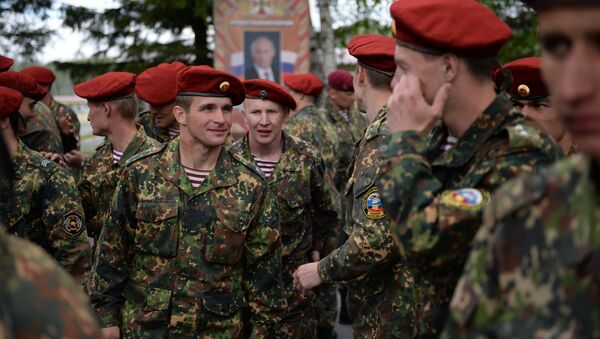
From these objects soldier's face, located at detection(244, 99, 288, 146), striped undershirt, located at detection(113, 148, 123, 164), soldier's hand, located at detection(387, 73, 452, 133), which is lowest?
striped undershirt, located at detection(113, 148, 123, 164)

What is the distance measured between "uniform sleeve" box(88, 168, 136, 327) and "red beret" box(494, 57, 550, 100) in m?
2.44

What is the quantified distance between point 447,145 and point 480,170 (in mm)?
352

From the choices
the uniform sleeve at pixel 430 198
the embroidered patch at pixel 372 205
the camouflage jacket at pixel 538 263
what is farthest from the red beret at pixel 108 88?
the camouflage jacket at pixel 538 263

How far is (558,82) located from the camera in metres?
1.75

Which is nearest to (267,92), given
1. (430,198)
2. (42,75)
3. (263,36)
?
(430,198)

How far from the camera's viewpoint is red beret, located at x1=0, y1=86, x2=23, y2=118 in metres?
5.47

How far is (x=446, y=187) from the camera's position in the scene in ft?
9.46

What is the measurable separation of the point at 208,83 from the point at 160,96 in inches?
113

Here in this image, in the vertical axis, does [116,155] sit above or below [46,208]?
below

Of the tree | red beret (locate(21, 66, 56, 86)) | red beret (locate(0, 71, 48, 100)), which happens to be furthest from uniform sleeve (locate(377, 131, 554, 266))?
the tree

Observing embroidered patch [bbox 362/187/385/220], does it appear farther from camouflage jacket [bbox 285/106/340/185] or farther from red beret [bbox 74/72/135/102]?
camouflage jacket [bbox 285/106/340/185]

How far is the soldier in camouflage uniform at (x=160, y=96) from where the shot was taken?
316 inches

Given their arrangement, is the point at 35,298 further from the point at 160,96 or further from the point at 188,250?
the point at 160,96

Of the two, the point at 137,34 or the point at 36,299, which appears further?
the point at 137,34
